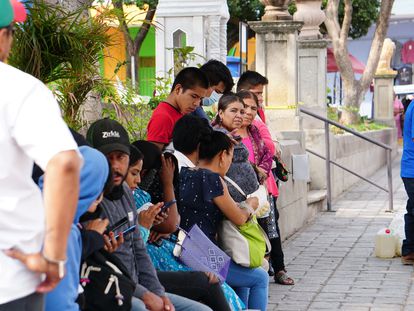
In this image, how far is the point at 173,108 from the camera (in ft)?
22.7

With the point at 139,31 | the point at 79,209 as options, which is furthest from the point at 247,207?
the point at 139,31

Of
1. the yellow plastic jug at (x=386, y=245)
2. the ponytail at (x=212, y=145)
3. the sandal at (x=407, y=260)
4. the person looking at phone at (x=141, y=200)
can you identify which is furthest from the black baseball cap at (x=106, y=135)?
the yellow plastic jug at (x=386, y=245)

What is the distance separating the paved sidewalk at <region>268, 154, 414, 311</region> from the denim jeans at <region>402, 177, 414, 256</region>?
0.18 m

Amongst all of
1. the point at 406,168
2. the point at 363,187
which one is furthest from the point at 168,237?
the point at 363,187

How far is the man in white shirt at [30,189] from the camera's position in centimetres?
308

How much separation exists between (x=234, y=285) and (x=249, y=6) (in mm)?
26772

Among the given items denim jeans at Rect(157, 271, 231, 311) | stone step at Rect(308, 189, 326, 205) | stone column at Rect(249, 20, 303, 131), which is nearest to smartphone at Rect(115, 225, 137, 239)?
denim jeans at Rect(157, 271, 231, 311)

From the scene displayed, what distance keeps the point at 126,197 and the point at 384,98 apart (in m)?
25.1

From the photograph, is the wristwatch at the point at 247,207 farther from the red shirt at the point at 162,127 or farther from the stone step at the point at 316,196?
the stone step at the point at 316,196

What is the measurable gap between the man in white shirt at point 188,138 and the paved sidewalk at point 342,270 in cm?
202

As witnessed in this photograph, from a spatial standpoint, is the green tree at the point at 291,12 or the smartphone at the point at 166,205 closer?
the smartphone at the point at 166,205

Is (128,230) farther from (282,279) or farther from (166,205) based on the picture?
(282,279)

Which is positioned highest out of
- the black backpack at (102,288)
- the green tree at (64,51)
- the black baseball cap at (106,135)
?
the green tree at (64,51)

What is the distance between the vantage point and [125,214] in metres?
4.78
